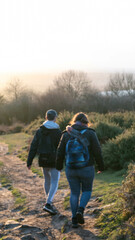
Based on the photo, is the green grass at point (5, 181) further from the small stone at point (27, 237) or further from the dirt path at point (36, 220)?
the small stone at point (27, 237)

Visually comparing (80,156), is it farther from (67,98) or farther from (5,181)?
(67,98)

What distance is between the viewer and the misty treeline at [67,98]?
4956cm

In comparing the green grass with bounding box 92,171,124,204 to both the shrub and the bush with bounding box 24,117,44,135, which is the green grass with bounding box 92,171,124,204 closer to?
the shrub

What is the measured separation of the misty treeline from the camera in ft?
163

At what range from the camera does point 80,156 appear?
4906mm

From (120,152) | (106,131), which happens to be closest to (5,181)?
(120,152)

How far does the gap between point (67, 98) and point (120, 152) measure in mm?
38484

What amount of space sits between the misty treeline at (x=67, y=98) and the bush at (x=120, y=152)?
31802 millimetres

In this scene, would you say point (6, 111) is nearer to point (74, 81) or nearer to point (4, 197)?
point (74, 81)

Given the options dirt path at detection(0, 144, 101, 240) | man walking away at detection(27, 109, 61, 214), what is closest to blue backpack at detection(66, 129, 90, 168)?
dirt path at detection(0, 144, 101, 240)

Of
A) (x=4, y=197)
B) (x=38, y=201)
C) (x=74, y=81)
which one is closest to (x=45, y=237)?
(x=38, y=201)

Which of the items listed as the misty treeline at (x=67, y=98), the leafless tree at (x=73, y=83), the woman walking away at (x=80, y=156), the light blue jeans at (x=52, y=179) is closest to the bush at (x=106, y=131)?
the light blue jeans at (x=52, y=179)

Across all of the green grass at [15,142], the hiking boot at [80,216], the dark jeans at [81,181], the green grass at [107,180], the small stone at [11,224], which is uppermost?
the dark jeans at [81,181]

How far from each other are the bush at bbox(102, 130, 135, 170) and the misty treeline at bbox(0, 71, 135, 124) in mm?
31802
